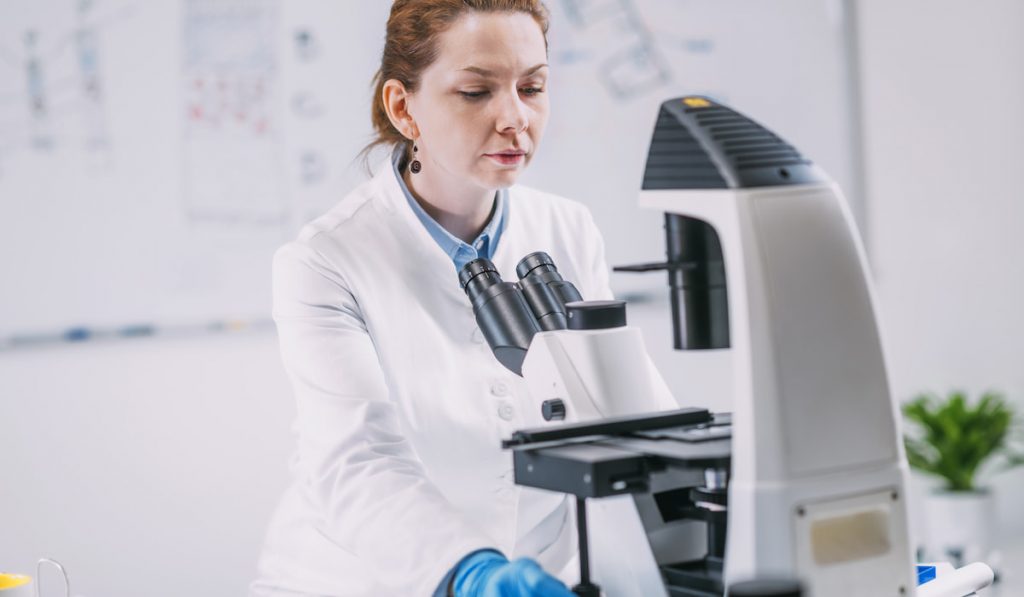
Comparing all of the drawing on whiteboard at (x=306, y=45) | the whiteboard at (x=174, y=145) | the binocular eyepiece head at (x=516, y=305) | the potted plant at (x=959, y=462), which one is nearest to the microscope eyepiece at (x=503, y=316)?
the binocular eyepiece head at (x=516, y=305)

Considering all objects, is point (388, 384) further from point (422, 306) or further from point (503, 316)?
point (503, 316)

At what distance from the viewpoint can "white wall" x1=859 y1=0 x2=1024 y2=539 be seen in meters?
3.46

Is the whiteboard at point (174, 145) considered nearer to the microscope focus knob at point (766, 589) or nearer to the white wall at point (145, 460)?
the white wall at point (145, 460)

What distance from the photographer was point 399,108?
1550 mm

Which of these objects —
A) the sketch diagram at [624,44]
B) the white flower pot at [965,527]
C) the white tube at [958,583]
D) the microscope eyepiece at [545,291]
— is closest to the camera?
the white tube at [958,583]

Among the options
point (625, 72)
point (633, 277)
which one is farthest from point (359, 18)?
point (633, 277)

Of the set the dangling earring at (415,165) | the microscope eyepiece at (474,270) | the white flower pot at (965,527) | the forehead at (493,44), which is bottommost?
the white flower pot at (965,527)

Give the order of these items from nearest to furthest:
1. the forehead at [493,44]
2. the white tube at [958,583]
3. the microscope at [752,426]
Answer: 1. the microscope at [752,426]
2. the white tube at [958,583]
3. the forehead at [493,44]

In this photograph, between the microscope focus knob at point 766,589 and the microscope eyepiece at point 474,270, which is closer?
the microscope focus knob at point 766,589

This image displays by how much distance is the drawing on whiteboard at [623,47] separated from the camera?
302 cm

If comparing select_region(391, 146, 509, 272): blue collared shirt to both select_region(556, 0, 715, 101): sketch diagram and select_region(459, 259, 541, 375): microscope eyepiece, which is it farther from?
select_region(556, 0, 715, 101): sketch diagram

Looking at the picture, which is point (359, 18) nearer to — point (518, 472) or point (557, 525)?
point (557, 525)

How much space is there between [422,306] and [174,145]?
1212 mm

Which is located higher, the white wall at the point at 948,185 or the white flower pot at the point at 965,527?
the white wall at the point at 948,185
